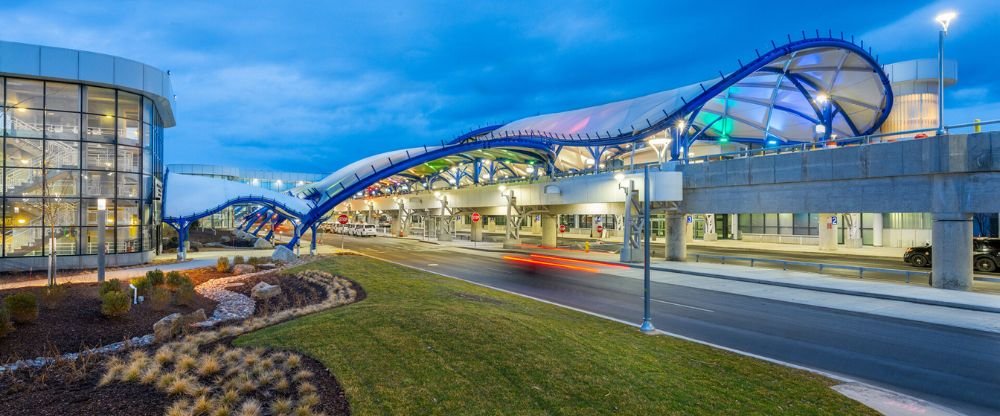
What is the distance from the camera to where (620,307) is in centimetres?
1631

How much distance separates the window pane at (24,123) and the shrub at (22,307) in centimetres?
1934

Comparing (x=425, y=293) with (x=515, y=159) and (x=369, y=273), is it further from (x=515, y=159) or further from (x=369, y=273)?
(x=515, y=159)

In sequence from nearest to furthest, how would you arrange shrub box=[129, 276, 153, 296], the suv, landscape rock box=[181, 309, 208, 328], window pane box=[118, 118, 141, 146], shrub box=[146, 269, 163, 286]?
landscape rock box=[181, 309, 208, 328] < shrub box=[129, 276, 153, 296] < shrub box=[146, 269, 163, 286] < the suv < window pane box=[118, 118, 141, 146]

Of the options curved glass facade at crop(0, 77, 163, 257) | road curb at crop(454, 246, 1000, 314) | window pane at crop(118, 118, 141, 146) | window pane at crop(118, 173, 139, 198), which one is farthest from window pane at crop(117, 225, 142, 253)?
road curb at crop(454, 246, 1000, 314)

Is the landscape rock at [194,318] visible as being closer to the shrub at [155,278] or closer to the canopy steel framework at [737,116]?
the shrub at [155,278]

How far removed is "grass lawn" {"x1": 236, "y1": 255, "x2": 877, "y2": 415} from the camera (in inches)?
273

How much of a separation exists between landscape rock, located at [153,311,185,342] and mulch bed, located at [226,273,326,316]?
7.50ft

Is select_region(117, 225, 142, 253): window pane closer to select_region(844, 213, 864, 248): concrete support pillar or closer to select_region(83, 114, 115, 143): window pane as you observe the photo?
select_region(83, 114, 115, 143): window pane

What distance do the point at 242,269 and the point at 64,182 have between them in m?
Result: 10.6

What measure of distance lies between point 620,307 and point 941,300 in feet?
35.9

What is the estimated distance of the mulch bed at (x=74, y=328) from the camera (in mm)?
10367

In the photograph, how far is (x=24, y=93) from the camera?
25156mm

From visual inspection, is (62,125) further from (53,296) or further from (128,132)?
(53,296)

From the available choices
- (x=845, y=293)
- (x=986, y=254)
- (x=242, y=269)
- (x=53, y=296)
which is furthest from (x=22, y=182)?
(x=986, y=254)
